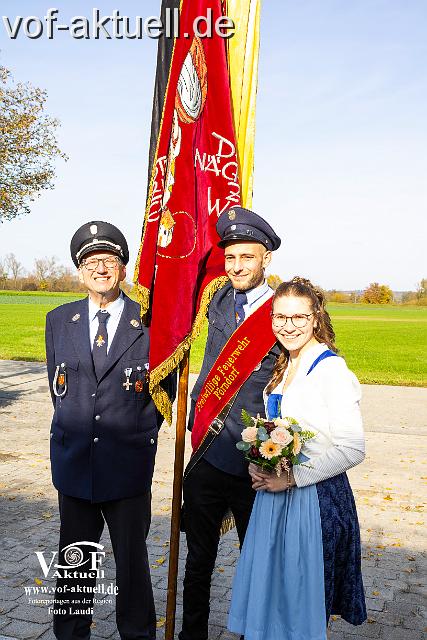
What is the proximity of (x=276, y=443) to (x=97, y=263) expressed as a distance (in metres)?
1.43

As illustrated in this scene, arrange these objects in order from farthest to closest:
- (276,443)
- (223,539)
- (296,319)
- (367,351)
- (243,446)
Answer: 1. (367,351)
2. (223,539)
3. (296,319)
4. (243,446)
5. (276,443)

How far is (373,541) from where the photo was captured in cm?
566

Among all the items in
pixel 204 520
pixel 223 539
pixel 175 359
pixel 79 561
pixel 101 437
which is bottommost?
pixel 223 539

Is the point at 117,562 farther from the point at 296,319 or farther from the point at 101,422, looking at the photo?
the point at 296,319

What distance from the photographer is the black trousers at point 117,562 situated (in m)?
3.52

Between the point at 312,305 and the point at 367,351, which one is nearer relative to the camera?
the point at 312,305

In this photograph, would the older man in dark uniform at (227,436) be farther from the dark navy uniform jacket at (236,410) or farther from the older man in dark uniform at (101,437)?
the older man in dark uniform at (101,437)

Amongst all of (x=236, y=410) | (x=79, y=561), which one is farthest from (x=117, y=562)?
(x=236, y=410)

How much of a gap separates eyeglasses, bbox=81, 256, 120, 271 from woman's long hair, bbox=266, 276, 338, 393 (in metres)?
0.97

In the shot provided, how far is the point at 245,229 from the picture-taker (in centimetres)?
340

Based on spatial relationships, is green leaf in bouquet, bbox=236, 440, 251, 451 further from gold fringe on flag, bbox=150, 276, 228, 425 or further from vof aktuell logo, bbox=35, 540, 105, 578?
vof aktuell logo, bbox=35, 540, 105, 578

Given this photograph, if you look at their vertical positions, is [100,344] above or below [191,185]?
below

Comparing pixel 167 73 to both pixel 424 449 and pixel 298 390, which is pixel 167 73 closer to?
pixel 298 390

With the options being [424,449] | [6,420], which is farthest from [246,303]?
[6,420]
